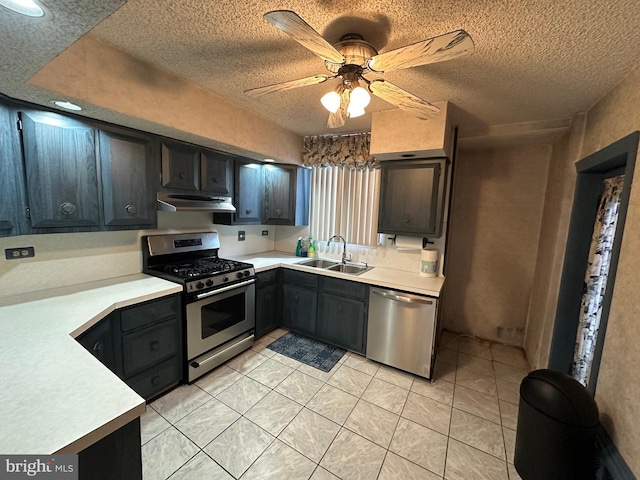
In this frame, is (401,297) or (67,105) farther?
(401,297)

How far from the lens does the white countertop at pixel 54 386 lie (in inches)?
29.8

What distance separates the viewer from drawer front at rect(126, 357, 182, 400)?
1.95 meters

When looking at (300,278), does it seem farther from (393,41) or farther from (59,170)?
(393,41)

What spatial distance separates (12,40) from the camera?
1003 mm

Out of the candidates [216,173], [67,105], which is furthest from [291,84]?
[216,173]

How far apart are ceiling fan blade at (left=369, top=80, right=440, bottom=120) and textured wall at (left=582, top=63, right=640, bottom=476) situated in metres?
1.05

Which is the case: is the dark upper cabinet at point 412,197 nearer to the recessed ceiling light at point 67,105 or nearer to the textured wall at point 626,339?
the textured wall at point 626,339

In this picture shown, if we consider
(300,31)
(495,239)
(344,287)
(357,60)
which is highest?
(357,60)

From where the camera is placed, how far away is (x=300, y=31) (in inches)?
39.2

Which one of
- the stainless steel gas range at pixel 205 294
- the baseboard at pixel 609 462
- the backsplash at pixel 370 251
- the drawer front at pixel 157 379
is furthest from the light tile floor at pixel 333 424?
the backsplash at pixel 370 251

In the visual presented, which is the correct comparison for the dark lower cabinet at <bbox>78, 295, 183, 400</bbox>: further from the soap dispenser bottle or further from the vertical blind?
the vertical blind

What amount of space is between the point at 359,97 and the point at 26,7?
1.25 m

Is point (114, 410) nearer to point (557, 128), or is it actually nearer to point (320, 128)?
point (320, 128)

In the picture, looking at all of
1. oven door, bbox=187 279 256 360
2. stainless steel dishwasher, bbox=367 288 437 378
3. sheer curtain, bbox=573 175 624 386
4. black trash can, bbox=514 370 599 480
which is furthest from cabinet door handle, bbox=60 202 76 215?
sheer curtain, bbox=573 175 624 386
